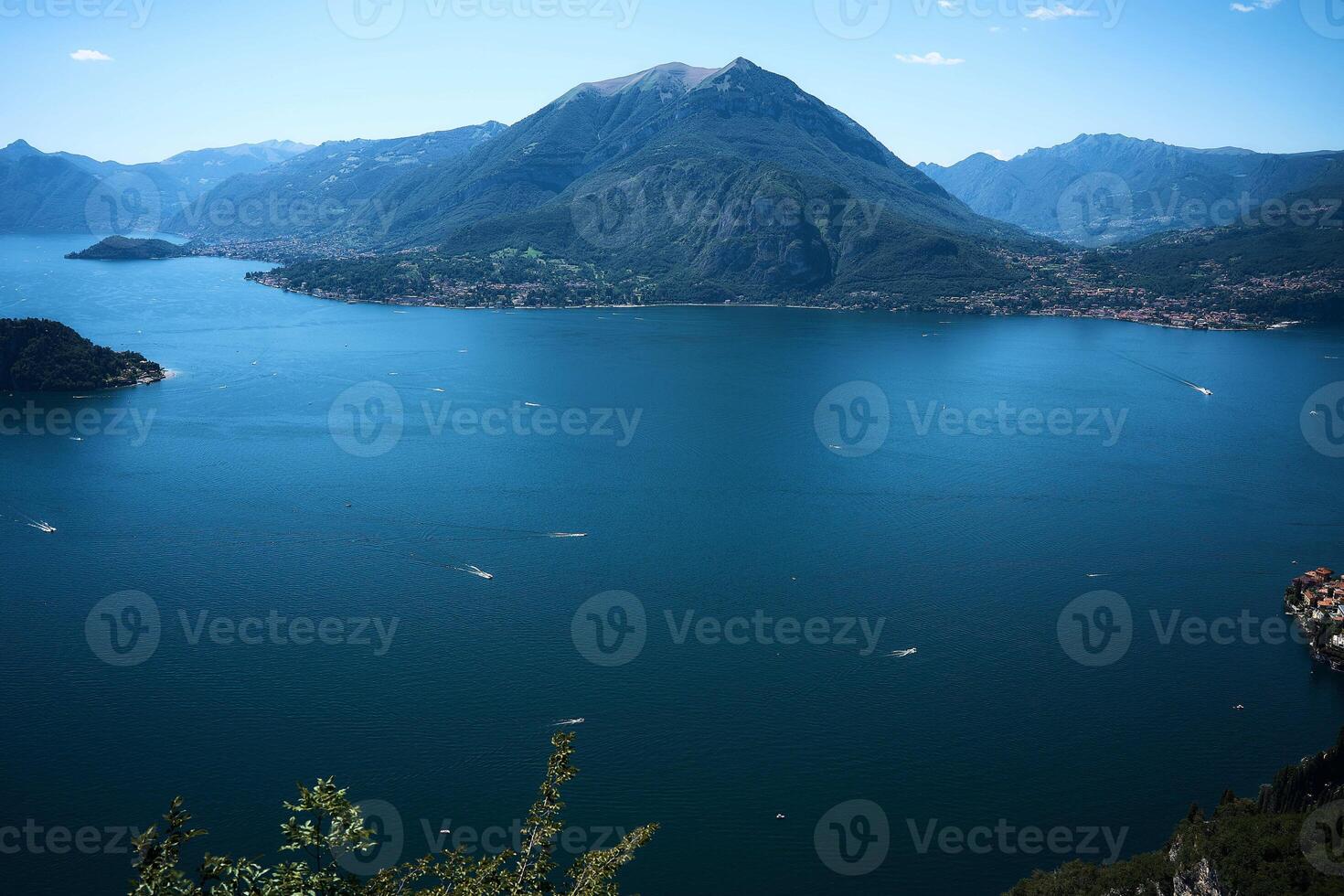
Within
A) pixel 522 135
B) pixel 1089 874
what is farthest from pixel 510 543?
pixel 522 135

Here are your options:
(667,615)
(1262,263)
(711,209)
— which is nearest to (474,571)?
(667,615)

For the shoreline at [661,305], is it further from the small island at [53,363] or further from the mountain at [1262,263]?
the small island at [53,363]

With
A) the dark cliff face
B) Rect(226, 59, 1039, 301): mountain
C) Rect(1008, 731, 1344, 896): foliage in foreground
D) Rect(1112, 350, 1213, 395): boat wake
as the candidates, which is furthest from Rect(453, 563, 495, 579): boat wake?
Rect(226, 59, 1039, 301): mountain

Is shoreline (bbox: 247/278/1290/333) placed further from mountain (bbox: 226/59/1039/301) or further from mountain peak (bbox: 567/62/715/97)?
mountain peak (bbox: 567/62/715/97)

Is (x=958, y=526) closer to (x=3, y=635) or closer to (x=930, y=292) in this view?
(x=3, y=635)

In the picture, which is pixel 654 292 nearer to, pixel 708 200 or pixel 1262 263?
pixel 708 200
